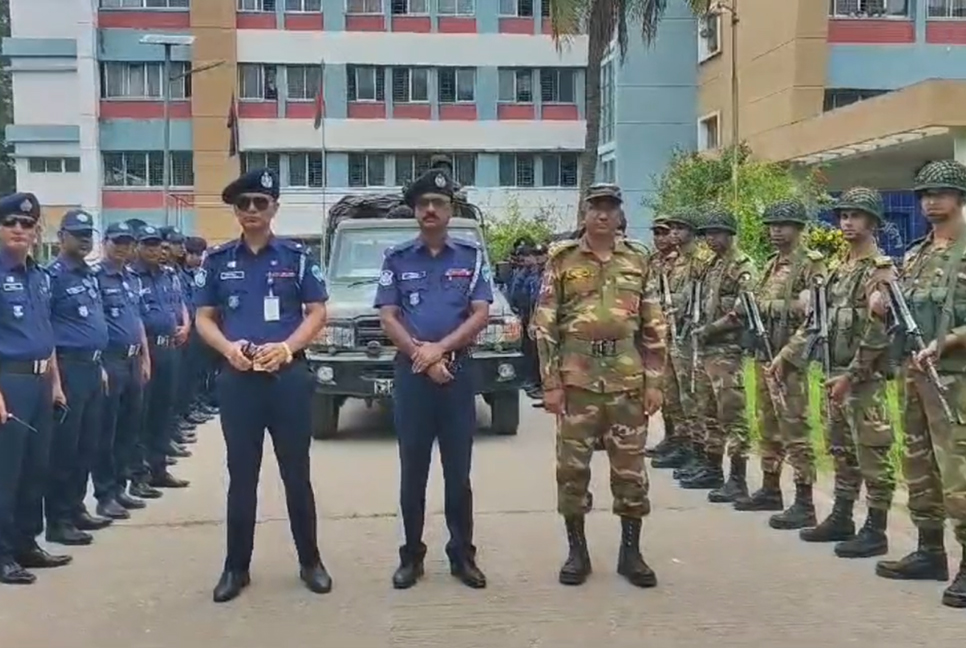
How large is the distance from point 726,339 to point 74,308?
163 inches

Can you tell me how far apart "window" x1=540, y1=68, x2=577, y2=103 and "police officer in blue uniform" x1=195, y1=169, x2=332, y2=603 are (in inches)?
1436

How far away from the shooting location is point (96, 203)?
133 feet

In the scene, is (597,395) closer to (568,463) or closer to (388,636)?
(568,463)

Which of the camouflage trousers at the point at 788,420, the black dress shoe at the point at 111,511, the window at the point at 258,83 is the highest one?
the window at the point at 258,83

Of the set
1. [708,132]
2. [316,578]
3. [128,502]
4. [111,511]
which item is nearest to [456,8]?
[708,132]

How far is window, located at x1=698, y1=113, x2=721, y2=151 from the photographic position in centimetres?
3406

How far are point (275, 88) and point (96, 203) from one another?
711 cm

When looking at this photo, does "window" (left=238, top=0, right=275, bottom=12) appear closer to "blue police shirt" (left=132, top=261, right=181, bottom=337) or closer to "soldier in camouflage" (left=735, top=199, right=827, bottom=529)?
"blue police shirt" (left=132, top=261, right=181, bottom=337)

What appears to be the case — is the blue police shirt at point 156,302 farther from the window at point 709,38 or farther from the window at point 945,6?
the window at point 709,38

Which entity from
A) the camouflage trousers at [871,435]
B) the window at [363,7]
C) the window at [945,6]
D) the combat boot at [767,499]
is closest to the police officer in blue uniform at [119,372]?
the combat boot at [767,499]

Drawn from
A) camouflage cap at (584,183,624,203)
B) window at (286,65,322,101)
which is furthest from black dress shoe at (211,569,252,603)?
window at (286,65,322,101)

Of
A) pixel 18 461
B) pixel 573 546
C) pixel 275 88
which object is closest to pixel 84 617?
pixel 18 461

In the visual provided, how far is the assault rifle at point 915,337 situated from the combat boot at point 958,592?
0.71 meters

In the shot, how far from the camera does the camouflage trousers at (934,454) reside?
5.68 meters
